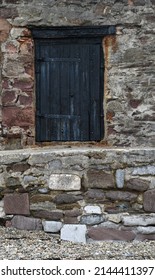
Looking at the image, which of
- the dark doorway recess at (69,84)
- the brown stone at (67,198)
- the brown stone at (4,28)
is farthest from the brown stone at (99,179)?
the brown stone at (4,28)

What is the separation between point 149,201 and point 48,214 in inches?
41.5

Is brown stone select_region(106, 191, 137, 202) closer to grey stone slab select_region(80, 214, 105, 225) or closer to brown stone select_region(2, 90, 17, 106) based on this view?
grey stone slab select_region(80, 214, 105, 225)

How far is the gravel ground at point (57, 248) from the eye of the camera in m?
4.89

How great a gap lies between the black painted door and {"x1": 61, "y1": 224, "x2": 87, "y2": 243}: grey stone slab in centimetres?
209

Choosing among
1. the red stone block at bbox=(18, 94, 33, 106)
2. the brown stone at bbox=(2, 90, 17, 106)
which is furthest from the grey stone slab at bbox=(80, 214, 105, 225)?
the brown stone at bbox=(2, 90, 17, 106)

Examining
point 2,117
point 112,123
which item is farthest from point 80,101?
point 2,117

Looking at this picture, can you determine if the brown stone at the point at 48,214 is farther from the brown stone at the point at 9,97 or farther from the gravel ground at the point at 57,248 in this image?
the brown stone at the point at 9,97

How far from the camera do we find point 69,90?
729cm

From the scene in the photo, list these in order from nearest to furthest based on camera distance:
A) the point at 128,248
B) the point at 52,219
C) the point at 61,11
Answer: the point at 128,248 < the point at 52,219 < the point at 61,11

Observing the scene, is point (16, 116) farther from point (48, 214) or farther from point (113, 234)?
point (113, 234)

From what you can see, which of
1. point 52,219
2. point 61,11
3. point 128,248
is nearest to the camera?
point 128,248

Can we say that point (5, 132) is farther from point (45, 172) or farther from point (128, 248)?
point (128, 248)

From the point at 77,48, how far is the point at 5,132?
1.50 meters

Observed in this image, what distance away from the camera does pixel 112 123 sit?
284 inches
